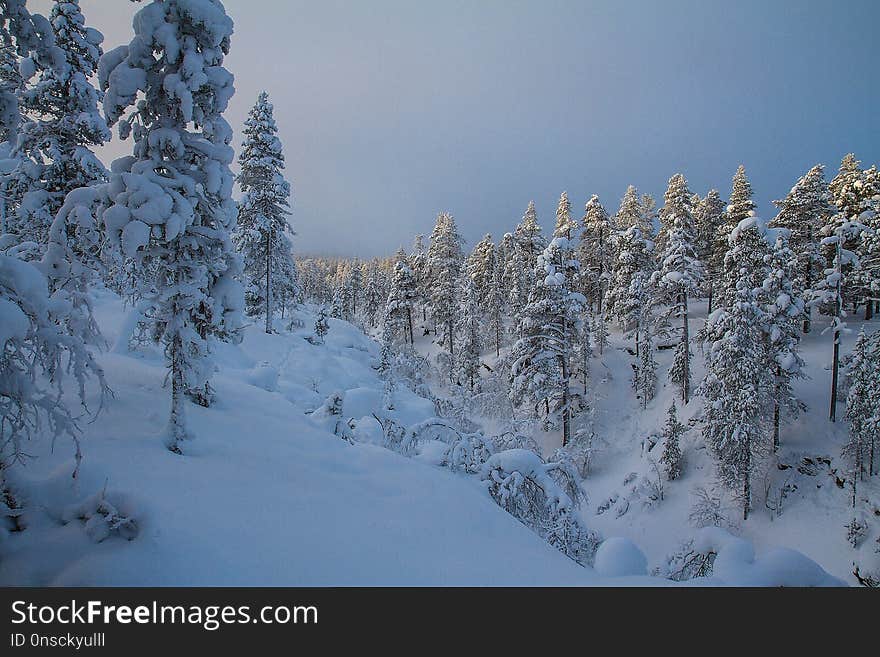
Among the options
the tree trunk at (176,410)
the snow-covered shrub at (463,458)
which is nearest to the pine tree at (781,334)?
the snow-covered shrub at (463,458)

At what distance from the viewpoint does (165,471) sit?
237 inches

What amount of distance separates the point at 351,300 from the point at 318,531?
7134 cm

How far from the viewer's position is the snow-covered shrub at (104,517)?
4.27 metres

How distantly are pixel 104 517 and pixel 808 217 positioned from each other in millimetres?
45002

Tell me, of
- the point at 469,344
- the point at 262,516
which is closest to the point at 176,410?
the point at 262,516

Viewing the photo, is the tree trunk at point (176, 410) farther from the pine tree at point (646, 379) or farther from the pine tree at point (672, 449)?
the pine tree at point (646, 379)

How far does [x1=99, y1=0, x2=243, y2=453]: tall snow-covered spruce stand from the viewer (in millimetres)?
6199

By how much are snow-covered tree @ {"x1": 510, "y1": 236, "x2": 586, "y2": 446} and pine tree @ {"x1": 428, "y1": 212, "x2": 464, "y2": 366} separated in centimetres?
1457

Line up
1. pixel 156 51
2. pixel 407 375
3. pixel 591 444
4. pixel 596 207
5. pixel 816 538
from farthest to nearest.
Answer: pixel 596 207, pixel 407 375, pixel 591 444, pixel 816 538, pixel 156 51

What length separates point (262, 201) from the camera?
2630 centimetres

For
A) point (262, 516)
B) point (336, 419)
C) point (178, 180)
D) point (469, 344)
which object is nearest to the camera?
point (262, 516)

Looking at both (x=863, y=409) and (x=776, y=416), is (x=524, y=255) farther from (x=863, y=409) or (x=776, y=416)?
(x=863, y=409)
